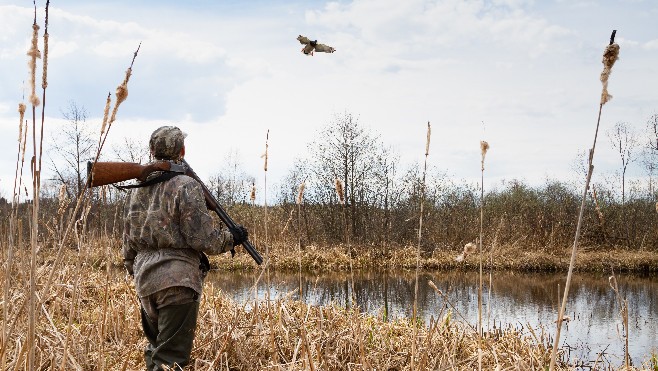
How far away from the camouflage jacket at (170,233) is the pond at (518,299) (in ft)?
11.9

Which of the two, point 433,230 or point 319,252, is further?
point 433,230

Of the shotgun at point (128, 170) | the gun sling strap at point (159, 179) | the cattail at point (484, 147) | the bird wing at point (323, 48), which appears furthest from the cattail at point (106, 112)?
the gun sling strap at point (159, 179)

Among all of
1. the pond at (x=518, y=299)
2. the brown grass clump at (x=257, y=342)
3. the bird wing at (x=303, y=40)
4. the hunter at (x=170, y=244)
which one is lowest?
the pond at (x=518, y=299)

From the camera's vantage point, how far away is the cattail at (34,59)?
1239 mm

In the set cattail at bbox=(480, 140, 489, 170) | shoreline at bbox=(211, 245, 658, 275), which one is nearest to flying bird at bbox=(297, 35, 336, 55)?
cattail at bbox=(480, 140, 489, 170)

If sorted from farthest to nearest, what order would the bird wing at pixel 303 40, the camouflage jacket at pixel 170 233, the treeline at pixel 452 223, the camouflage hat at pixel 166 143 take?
1. the treeline at pixel 452 223
2. the camouflage hat at pixel 166 143
3. the camouflage jacket at pixel 170 233
4. the bird wing at pixel 303 40

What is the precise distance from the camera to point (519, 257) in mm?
17766

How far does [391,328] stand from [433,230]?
15034 millimetres

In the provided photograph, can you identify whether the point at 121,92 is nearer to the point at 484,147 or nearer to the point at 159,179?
the point at 484,147

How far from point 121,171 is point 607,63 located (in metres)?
2.54

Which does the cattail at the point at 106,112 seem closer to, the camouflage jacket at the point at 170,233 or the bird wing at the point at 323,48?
the bird wing at the point at 323,48

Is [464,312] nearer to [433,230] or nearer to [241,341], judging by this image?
[241,341]

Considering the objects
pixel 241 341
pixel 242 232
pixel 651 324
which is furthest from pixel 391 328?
pixel 651 324

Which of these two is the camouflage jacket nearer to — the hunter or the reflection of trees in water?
the hunter
